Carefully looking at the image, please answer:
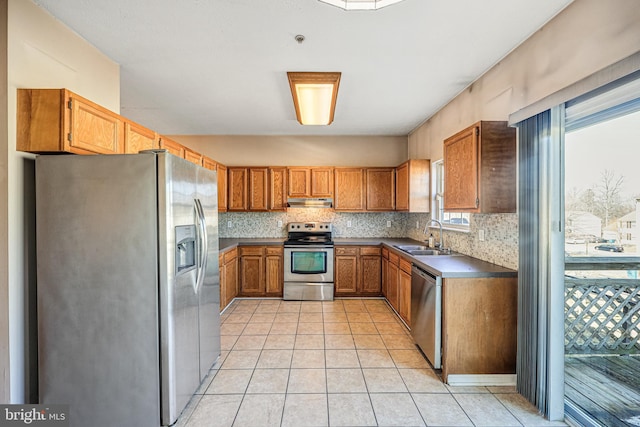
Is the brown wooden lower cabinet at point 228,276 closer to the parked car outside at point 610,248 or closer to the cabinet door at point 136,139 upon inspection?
the cabinet door at point 136,139

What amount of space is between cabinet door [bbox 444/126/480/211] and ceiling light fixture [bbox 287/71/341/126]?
1272 mm

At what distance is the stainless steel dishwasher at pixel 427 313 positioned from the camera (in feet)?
8.04

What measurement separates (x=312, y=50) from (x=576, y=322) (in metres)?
2.87

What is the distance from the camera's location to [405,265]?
11.2 feet

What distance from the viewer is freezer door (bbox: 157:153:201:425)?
1834 mm

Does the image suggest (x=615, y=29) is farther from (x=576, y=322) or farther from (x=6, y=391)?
(x=6, y=391)

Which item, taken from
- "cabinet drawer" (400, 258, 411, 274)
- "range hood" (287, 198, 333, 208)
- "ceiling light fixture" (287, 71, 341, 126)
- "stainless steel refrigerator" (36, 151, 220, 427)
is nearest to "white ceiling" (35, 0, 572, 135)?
"ceiling light fixture" (287, 71, 341, 126)

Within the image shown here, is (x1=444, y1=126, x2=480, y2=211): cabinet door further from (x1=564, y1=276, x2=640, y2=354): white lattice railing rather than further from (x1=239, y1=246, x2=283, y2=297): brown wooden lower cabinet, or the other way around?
(x1=239, y1=246, x2=283, y2=297): brown wooden lower cabinet

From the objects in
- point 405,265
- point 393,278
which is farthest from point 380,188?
point 405,265

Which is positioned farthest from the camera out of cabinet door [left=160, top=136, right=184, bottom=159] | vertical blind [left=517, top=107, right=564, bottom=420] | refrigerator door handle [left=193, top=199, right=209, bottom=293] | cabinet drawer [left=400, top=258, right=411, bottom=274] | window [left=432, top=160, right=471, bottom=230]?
window [left=432, top=160, right=471, bottom=230]

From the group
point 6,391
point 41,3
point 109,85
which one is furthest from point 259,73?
point 6,391

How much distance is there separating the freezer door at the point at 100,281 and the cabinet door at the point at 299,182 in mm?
3156

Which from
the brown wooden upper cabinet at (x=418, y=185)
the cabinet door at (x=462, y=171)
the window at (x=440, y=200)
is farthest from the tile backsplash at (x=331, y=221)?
the cabinet door at (x=462, y=171)

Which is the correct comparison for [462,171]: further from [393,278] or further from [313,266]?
[313,266]
